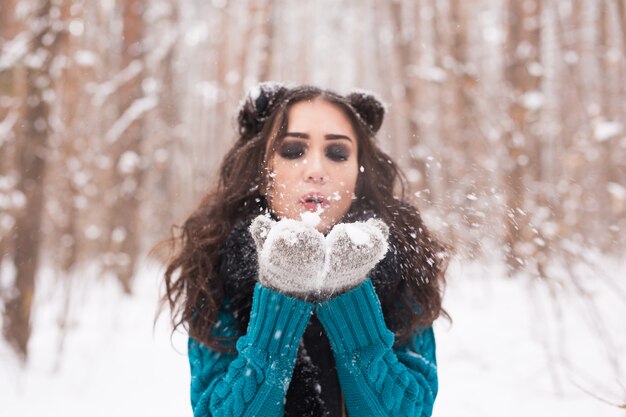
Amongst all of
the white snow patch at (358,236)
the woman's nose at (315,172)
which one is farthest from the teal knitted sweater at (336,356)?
the woman's nose at (315,172)

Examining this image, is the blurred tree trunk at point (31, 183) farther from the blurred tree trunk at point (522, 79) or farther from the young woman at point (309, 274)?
the blurred tree trunk at point (522, 79)

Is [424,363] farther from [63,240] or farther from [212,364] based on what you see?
[63,240]

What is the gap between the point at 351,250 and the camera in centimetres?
112

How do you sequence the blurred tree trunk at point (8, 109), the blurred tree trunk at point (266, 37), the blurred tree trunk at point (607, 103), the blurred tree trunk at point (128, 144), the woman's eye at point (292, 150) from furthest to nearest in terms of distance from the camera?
the blurred tree trunk at point (266, 37), the blurred tree trunk at point (607, 103), the blurred tree trunk at point (128, 144), the blurred tree trunk at point (8, 109), the woman's eye at point (292, 150)

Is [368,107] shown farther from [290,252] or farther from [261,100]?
[290,252]

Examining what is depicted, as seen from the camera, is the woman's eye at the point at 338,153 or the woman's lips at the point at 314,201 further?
the woman's eye at the point at 338,153

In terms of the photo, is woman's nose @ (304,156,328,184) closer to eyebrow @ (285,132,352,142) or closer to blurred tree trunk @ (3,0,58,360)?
eyebrow @ (285,132,352,142)

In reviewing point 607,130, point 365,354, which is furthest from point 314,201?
point 607,130

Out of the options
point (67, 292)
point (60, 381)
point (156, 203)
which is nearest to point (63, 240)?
point (67, 292)

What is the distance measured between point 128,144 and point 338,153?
618 centimetres

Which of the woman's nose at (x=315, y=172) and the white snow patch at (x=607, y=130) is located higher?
the white snow patch at (x=607, y=130)

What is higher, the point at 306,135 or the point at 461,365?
the point at 306,135

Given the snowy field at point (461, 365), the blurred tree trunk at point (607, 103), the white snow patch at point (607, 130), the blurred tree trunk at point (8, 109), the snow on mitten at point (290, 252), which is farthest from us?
the blurred tree trunk at point (607, 103)

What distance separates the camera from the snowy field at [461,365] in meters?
2.48
